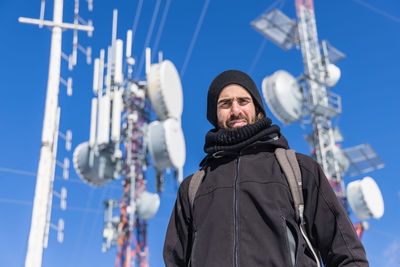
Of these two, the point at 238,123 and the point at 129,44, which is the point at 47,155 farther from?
the point at 129,44

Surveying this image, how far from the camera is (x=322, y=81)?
22.2m

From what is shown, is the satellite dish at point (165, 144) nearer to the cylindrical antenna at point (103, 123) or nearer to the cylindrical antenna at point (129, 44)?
the cylindrical antenna at point (103, 123)

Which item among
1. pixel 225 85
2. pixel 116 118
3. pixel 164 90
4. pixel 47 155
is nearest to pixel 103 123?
pixel 116 118

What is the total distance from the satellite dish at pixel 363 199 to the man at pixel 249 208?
1858 cm

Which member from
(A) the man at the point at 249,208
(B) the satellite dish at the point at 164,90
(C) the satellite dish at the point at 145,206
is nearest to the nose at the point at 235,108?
(A) the man at the point at 249,208

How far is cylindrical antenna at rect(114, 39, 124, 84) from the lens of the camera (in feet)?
64.3

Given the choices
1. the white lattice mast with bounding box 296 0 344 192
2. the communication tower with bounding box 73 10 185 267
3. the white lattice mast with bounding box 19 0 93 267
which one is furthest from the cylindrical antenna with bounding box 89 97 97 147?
the white lattice mast with bounding box 296 0 344 192

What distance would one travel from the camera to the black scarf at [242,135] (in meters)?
2.68

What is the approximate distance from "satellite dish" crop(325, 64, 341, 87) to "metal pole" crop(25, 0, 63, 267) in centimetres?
1445

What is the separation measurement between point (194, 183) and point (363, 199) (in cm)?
1880

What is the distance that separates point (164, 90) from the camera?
19.4 m

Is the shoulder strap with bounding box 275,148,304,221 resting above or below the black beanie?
below

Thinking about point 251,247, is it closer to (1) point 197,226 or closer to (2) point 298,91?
(1) point 197,226

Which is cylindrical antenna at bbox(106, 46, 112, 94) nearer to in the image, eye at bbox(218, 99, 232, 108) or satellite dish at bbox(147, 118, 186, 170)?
satellite dish at bbox(147, 118, 186, 170)
